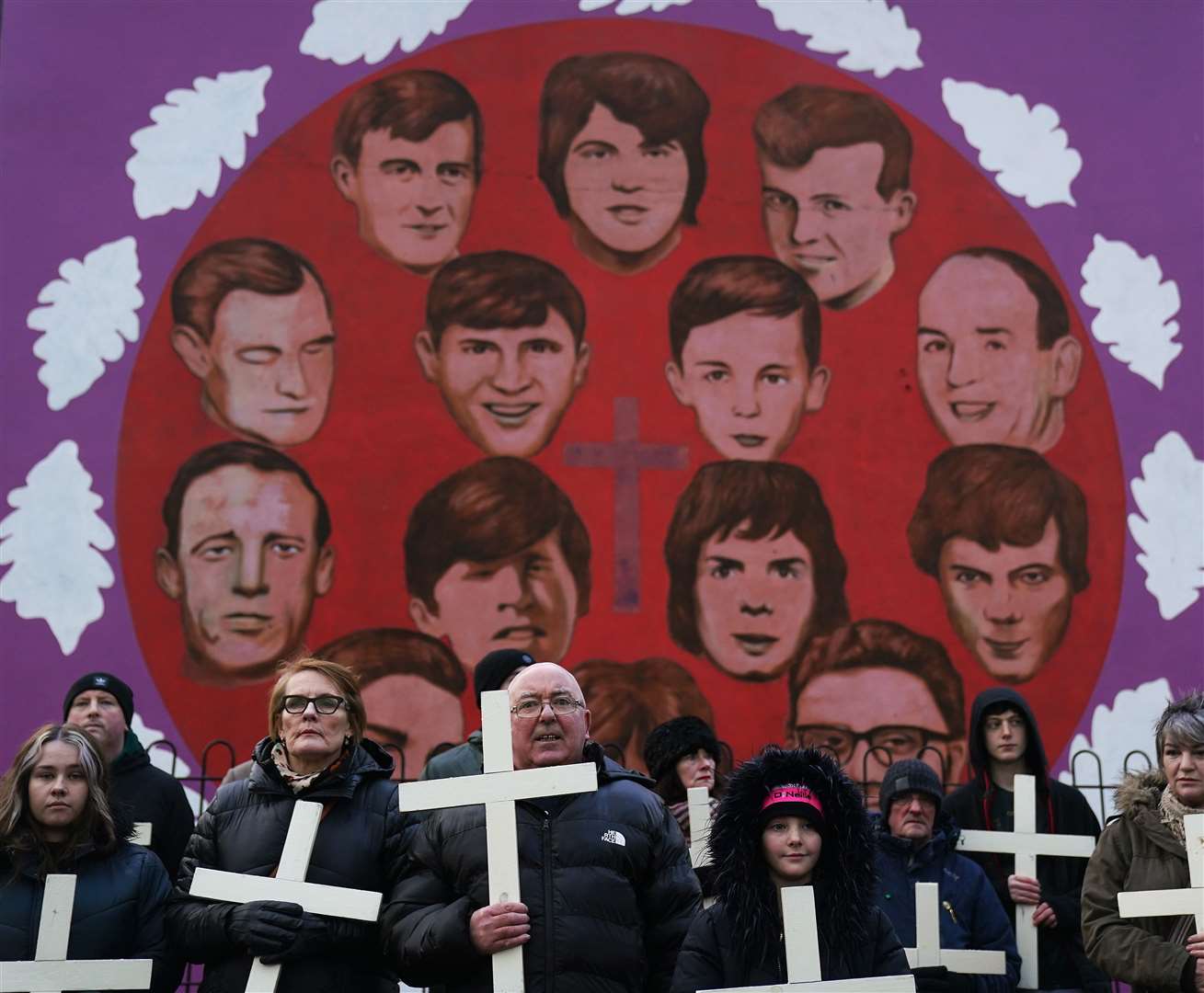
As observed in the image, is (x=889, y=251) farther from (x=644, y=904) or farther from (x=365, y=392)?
(x=644, y=904)

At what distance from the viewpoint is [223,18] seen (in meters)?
10.2

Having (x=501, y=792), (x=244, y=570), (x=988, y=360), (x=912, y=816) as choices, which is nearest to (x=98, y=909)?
(x=501, y=792)

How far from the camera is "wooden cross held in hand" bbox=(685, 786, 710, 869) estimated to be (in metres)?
6.00

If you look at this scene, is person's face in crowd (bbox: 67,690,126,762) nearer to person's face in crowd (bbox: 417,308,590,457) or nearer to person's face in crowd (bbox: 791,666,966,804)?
person's face in crowd (bbox: 417,308,590,457)

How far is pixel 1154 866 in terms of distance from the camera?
16.5 feet

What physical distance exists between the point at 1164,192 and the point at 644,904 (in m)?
7.85

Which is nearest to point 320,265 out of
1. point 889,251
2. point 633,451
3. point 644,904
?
point 633,451

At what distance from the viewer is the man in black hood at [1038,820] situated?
243 inches

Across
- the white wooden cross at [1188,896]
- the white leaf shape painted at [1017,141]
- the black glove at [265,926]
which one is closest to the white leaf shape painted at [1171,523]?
the white leaf shape painted at [1017,141]

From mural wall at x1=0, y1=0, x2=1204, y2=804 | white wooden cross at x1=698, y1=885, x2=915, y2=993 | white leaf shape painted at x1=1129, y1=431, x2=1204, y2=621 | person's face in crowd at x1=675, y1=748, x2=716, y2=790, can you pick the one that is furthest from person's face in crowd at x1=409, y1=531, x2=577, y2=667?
white wooden cross at x1=698, y1=885, x2=915, y2=993

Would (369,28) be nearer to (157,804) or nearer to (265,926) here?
(157,804)

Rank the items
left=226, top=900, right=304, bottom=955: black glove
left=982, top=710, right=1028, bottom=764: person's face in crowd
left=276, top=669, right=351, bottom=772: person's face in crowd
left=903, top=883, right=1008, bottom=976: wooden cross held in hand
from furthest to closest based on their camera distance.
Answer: left=982, top=710, right=1028, bottom=764: person's face in crowd
left=903, top=883, right=1008, bottom=976: wooden cross held in hand
left=276, top=669, right=351, bottom=772: person's face in crowd
left=226, top=900, right=304, bottom=955: black glove

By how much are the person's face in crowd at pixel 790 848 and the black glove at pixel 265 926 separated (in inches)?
51.2

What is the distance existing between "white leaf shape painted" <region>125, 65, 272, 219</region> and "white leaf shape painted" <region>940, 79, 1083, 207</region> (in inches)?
177
